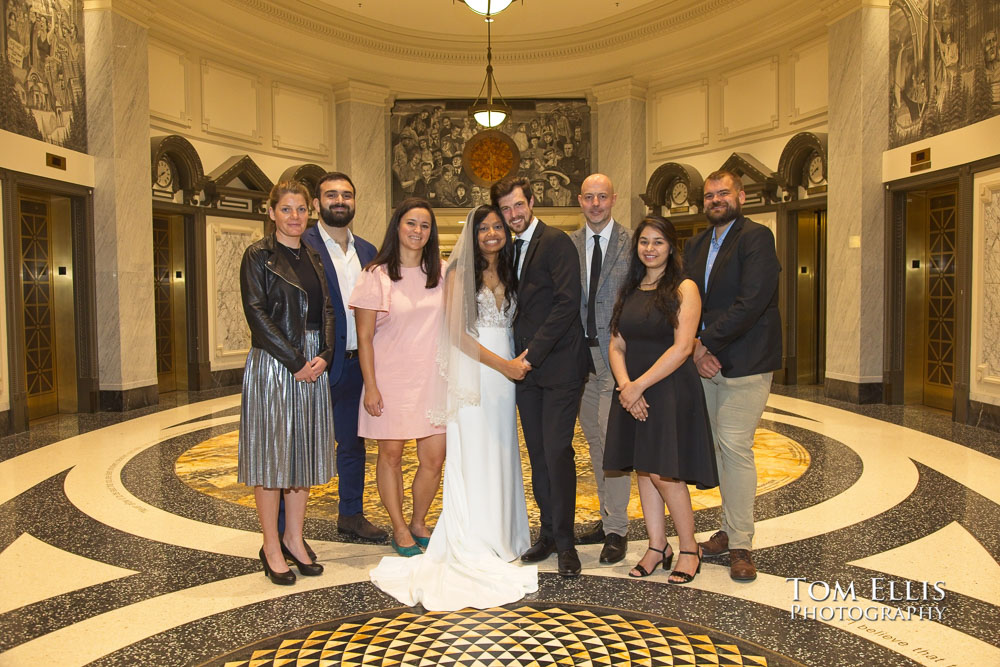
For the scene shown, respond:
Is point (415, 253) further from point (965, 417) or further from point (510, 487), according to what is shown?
point (965, 417)

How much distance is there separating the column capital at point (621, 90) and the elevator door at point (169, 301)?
7128 millimetres

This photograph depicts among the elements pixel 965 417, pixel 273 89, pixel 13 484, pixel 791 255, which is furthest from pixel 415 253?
pixel 273 89

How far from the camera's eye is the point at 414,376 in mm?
3740

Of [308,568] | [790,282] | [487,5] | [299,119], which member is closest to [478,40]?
[299,119]

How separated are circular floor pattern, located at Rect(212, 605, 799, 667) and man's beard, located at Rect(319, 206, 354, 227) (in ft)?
6.88

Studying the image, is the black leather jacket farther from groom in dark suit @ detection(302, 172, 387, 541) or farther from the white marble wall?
the white marble wall

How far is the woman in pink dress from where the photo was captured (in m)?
3.70

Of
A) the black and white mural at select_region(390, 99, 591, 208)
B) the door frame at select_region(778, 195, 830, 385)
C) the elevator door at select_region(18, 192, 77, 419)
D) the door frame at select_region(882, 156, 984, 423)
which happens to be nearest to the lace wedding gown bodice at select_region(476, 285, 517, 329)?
the door frame at select_region(882, 156, 984, 423)

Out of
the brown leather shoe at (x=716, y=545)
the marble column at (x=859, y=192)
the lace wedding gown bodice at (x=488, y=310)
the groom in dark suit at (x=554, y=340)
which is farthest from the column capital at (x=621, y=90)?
the brown leather shoe at (x=716, y=545)

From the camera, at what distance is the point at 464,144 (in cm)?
1298

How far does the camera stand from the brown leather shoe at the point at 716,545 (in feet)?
12.5

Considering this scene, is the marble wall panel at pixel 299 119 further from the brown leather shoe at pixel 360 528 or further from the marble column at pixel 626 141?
the brown leather shoe at pixel 360 528

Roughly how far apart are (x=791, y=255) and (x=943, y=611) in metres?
7.85

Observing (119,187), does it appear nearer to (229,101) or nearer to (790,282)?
(229,101)
